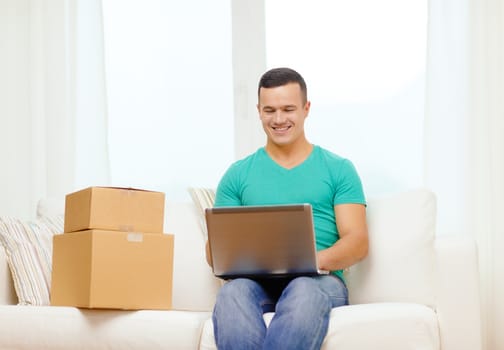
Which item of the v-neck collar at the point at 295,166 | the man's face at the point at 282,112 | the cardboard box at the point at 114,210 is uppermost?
the man's face at the point at 282,112

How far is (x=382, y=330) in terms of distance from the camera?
2219 mm

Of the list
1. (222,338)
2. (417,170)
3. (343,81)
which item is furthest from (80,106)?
(222,338)

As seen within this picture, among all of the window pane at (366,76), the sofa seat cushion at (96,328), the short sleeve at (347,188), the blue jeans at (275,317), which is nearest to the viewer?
the blue jeans at (275,317)

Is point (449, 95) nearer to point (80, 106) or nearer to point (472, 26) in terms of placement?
point (472, 26)

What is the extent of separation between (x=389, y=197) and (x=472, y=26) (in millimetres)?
956

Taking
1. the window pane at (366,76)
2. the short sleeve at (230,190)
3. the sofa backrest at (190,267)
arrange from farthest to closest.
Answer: the window pane at (366,76) → the sofa backrest at (190,267) → the short sleeve at (230,190)

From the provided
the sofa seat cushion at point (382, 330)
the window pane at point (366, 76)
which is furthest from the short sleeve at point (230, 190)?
the window pane at point (366, 76)

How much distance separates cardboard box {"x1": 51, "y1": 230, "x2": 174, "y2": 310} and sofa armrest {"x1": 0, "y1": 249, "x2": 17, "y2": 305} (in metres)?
0.21

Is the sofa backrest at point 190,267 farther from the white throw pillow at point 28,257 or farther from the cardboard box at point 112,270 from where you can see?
the white throw pillow at point 28,257

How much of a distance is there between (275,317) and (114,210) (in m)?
0.67

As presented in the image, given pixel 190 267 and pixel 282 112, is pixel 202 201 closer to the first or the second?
pixel 190 267

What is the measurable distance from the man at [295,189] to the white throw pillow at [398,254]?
0.10 meters

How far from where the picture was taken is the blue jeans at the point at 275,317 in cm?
213

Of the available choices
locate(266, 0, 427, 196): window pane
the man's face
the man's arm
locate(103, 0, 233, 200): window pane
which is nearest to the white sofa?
the man's arm
